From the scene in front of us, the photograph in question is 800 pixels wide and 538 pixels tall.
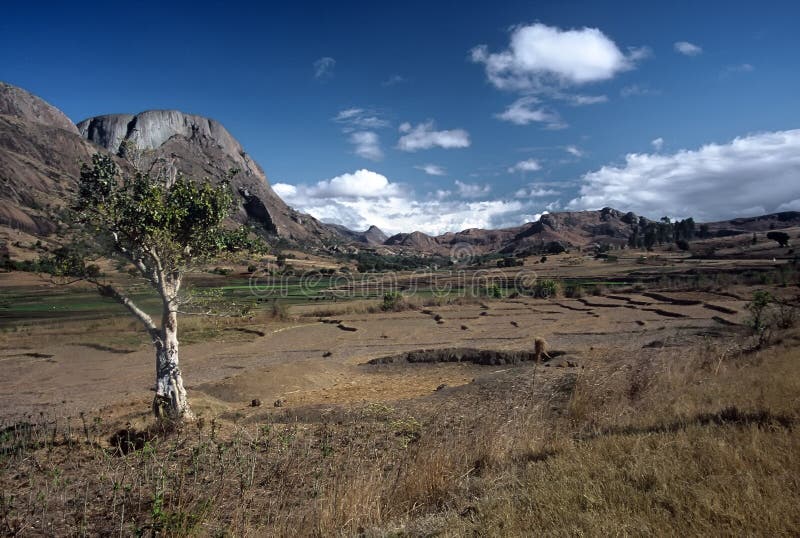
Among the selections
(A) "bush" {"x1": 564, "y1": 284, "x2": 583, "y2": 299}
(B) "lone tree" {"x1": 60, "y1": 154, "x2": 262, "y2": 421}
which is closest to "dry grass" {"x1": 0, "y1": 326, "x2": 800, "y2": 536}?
(B) "lone tree" {"x1": 60, "y1": 154, "x2": 262, "y2": 421}

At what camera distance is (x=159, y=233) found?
30.8ft

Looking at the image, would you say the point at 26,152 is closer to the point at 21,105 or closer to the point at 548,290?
the point at 21,105

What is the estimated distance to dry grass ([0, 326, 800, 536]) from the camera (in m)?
3.94

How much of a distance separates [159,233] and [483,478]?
26.5 ft

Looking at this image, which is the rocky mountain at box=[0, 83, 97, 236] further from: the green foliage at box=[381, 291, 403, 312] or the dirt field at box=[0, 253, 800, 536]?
the dirt field at box=[0, 253, 800, 536]

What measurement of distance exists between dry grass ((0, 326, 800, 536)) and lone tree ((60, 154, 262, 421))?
2.31 m

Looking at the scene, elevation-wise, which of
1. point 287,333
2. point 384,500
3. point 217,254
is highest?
point 217,254

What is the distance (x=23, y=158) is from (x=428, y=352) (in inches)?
5957

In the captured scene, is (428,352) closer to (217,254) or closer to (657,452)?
(217,254)

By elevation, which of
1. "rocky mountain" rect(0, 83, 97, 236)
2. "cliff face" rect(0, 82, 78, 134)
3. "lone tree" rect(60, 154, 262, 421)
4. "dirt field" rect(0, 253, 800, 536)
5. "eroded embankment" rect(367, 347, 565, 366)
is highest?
"cliff face" rect(0, 82, 78, 134)

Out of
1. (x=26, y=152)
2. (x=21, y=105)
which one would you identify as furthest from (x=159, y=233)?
(x=21, y=105)

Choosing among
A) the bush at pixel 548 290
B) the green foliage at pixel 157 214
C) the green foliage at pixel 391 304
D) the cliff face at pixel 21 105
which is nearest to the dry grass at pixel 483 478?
the green foliage at pixel 157 214

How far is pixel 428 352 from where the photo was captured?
22406 millimetres

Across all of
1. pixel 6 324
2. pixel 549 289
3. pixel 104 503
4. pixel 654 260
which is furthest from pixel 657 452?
pixel 654 260
